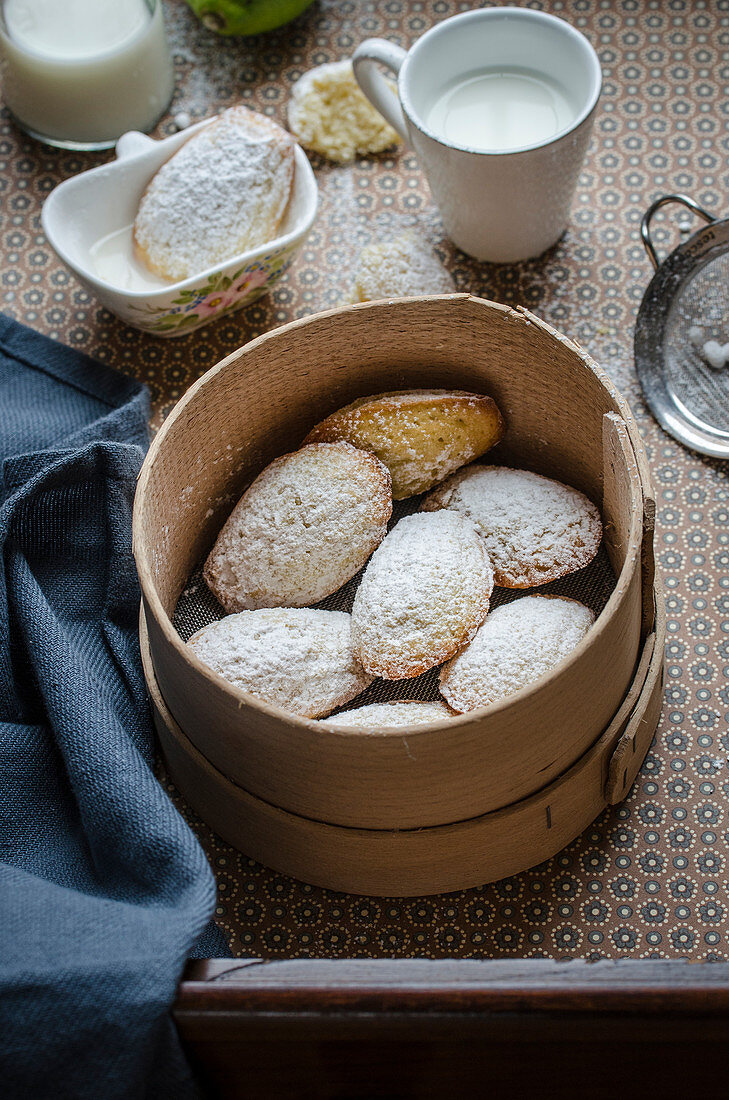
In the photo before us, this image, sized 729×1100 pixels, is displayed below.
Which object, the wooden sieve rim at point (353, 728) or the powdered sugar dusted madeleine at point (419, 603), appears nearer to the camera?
the wooden sieve rim at point (353, 728)

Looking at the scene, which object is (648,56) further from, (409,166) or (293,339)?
(293,339)

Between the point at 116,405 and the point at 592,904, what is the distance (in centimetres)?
58

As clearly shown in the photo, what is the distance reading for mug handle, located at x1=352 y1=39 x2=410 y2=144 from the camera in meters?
0.97

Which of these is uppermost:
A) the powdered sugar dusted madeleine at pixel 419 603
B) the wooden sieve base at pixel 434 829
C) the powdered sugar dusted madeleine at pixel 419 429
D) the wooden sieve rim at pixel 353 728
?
the wooden sieve rim at pixel 353 728

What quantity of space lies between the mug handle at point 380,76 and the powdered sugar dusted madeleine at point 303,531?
372 millimetres

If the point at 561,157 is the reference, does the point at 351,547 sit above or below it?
below

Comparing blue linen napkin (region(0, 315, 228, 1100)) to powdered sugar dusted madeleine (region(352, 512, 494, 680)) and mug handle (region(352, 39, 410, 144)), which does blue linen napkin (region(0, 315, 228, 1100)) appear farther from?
mug handle (region(352, 39, 410, 144))

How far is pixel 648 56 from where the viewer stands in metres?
1.16

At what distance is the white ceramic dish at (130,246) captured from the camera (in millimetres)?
946

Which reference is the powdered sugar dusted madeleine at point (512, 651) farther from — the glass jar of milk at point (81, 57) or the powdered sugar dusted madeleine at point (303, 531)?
the glass jar of milk at point (81, 57)

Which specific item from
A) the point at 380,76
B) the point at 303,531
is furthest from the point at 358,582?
the point at 380,76

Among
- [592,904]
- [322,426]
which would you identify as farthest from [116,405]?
[592,904]

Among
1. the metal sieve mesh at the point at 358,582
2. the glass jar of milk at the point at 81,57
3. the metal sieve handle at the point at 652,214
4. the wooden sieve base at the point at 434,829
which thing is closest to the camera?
the wooden sieve base at the point at 434,829

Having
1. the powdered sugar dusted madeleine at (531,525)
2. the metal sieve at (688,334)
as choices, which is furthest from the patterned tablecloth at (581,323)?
the powdered sugar dusted madeleine at (531,525)
